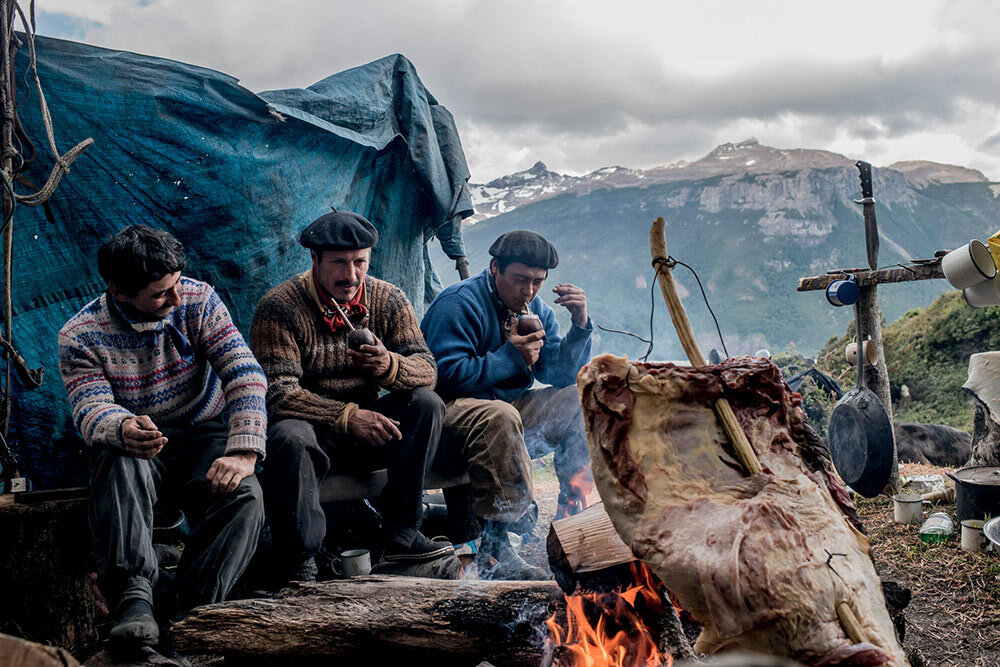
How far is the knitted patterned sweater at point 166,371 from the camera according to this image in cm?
260

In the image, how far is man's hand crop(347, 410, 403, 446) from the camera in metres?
3.06

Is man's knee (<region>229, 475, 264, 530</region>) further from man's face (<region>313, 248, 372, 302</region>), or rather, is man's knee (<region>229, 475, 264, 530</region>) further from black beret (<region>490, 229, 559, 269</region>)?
black beret (<region>490, 229, 559, 269</region>)

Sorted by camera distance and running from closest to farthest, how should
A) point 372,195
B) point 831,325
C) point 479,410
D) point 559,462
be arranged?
point 479,410 < point 559,462 < point 372,195 < point 831,325

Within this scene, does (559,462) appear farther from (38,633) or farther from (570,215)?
(570,215)

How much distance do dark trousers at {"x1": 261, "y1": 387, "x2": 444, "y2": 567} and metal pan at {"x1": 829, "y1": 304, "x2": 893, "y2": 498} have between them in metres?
3.68

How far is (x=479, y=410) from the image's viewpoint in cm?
346

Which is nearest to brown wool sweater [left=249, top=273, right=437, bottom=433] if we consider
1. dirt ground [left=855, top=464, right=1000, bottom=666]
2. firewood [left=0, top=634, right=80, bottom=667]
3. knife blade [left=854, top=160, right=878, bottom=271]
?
firewood [left=0, top=634, right=80, bottom=667]

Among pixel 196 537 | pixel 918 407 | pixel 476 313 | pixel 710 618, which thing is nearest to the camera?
pixel 710 618

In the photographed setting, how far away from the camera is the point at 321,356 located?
10.6 feet

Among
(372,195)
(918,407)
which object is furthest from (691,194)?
(372,195)

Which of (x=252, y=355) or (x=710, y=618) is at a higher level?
(x=252, y=355)

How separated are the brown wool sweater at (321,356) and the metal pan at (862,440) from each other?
377 cm

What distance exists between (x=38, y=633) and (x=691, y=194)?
63928mm

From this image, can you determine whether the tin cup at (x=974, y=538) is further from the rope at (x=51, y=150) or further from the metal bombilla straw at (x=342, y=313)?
the rope at (x=51, y=150)
